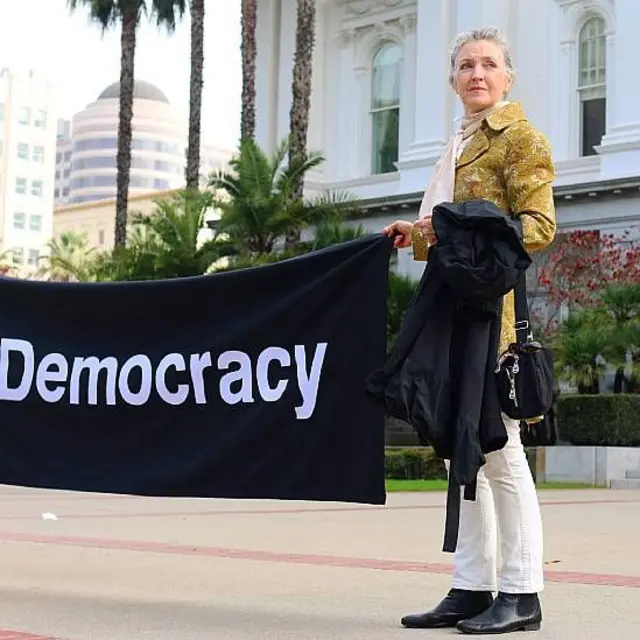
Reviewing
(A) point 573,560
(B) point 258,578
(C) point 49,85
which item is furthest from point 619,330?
(C) point 49,85

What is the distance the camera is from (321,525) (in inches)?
424

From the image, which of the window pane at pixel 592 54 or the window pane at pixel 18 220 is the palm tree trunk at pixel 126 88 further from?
the window pane at pixel 18 220

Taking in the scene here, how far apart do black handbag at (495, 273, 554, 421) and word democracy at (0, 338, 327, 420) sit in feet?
3.02

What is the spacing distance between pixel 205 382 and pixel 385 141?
3094cm

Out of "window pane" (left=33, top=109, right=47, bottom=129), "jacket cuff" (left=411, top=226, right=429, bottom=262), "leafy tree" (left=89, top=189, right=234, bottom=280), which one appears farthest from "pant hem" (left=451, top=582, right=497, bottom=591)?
"window pane" (left=33, top=109, right=47, bottom=129)

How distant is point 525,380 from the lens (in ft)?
15.6

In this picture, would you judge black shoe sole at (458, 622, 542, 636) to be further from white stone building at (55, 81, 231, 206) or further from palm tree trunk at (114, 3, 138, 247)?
white stone building at (55, 81, 231, 206)

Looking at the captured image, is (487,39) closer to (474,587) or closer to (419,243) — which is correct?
(419,243)

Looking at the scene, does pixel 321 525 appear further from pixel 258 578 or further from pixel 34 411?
pixel 34 411

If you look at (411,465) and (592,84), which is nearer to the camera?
(411,465)

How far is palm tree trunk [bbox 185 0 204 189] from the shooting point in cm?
3359

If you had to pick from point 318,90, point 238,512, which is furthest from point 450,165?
point 318,90

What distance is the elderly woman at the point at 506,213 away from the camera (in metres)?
4.81

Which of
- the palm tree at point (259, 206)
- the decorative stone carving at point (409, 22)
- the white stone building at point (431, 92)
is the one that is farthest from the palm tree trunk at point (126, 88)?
the palm tree at point (259, 206)
